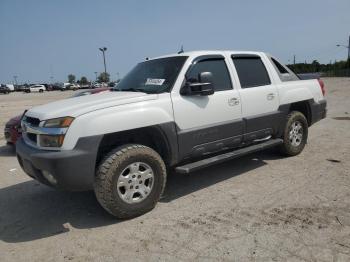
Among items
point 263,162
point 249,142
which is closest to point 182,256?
point 249,142

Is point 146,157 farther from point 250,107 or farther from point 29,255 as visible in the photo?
point 250,107

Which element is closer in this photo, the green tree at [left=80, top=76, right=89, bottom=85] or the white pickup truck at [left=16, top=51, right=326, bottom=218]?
the white pickup truck at [left=16, top=51, right=326, bottom=218]

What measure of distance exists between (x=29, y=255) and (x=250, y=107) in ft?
11.3

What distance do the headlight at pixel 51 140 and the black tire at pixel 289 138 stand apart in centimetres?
380

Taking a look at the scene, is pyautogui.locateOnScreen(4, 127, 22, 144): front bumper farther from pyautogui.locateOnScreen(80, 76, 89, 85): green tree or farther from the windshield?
pyautogui.locateOnScreen(80, 76, 89, 85): green tree

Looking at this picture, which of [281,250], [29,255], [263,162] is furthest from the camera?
[263,162]

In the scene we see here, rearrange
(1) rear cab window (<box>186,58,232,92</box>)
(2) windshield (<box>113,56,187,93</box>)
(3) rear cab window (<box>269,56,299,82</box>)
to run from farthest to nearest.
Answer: (3) rear cab window (<box>269,56,299,82</box>) < (1) rear cab window (<box>186,58,232,92</box>) < (2) windshield (<box>113,56,187,93</box>)

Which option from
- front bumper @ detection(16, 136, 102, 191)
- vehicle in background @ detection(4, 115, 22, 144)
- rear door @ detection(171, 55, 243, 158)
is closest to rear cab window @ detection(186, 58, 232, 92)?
rear door @ detection(171, 55, 243, 158)

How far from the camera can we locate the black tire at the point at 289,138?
588cm

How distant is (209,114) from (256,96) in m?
1.06

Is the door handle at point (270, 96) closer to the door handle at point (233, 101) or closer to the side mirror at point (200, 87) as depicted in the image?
the door handle at point (233, 101)

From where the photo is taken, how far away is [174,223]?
3.76 m

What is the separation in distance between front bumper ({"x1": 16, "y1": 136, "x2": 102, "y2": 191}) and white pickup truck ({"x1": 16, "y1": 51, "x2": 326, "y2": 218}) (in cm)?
1

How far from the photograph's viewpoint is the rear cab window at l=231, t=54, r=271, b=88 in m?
5.17
